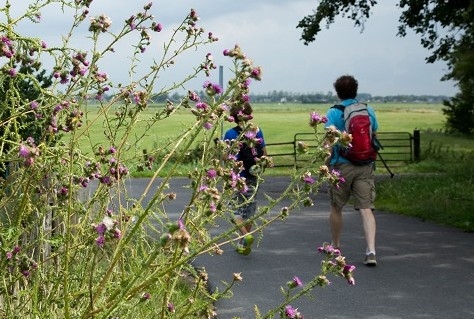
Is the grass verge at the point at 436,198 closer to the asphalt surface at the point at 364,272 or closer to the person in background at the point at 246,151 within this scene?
the asphalt surface at the point at 364,272

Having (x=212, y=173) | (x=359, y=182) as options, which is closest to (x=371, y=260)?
Answer: (x=359, y=182)

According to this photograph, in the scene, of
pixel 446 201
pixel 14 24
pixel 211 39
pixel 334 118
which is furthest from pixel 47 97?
pixel 446 201

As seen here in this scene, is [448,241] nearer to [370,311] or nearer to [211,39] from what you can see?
[370,311]

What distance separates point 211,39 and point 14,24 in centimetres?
132

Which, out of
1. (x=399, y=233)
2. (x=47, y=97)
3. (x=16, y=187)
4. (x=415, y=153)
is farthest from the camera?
(x=415, y=153)

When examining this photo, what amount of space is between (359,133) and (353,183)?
0.72m

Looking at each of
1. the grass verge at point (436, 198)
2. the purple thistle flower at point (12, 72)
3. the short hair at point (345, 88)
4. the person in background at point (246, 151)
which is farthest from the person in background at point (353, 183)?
the purple thistle flower at point (12, 72)

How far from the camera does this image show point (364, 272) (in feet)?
30.6

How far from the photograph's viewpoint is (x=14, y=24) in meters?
4.23

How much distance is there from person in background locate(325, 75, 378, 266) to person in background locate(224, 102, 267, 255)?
87cm

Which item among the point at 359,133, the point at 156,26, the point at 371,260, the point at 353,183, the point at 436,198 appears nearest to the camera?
the point at 156,26

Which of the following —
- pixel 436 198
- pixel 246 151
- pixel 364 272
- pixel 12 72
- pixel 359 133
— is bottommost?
pixel 436 198

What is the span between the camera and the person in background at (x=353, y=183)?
9523 millimetres

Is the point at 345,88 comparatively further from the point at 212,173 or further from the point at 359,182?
the point at 212,173
